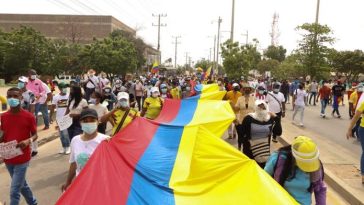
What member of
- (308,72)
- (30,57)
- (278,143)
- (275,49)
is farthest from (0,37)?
(275,49)

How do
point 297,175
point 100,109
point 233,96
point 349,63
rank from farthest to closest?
point 349,63 < point 233,96 < point 100,109 < point 297,175

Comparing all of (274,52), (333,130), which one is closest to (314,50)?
(333,130)

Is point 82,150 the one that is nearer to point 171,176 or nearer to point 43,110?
point 171,176

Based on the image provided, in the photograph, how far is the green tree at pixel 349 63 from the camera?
50.1 m

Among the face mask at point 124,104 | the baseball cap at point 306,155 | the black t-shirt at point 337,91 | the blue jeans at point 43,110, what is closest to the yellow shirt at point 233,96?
the face mask at point 124,104

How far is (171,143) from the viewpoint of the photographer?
6.43 metres

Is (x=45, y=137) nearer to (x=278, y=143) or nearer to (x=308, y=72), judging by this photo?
(x=278, y=143)

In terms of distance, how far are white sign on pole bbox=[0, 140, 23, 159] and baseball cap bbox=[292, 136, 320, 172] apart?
3404 mm

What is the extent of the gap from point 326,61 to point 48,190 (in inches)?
1203

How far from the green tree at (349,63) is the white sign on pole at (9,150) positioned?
→ 48.9m

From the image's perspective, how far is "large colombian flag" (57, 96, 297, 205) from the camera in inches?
145

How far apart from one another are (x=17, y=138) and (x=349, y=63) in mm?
51395

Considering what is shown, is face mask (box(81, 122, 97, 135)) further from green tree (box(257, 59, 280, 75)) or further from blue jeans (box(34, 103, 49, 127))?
green tree (box(257, 59, 280, 75))

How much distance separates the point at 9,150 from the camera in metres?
5.09
